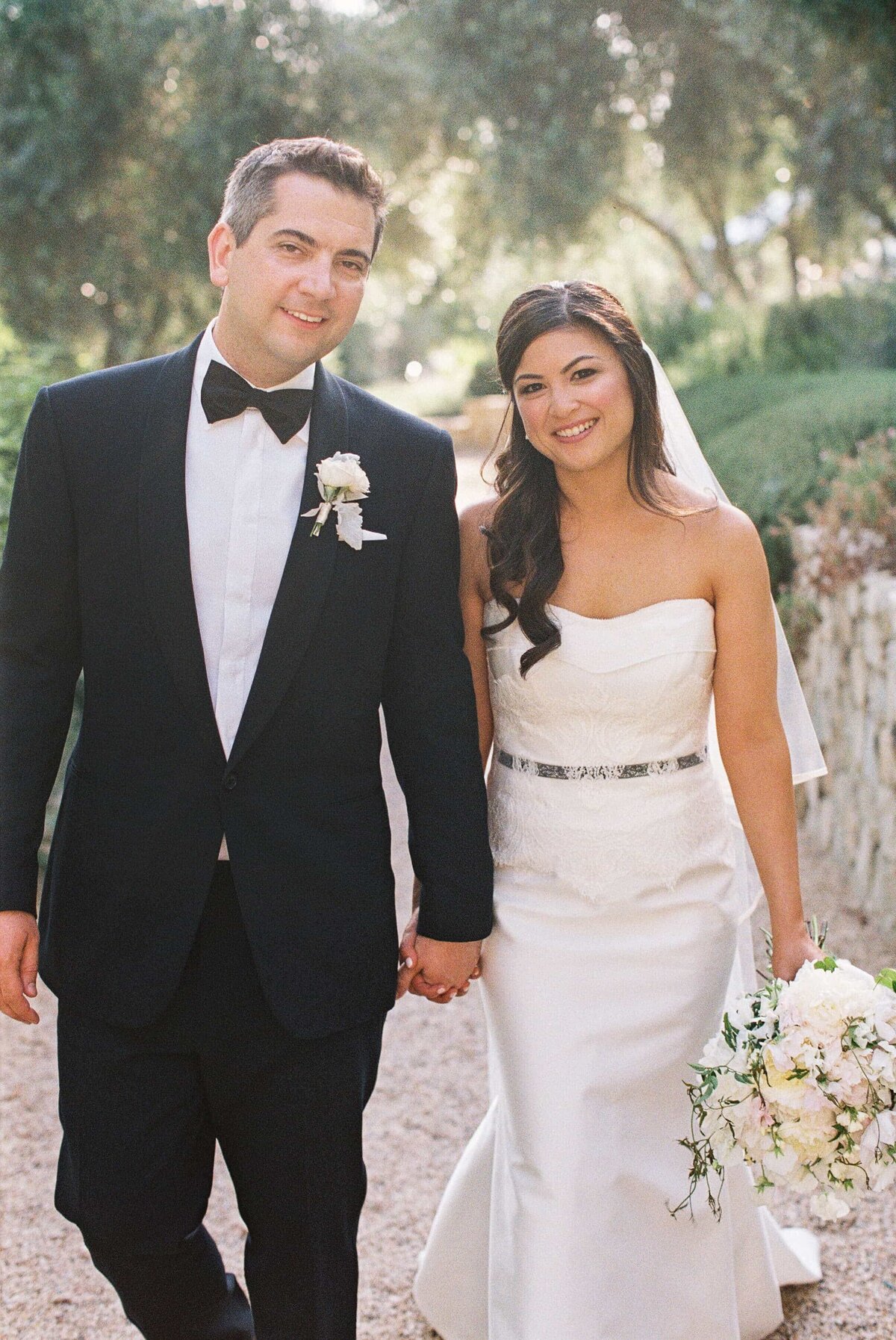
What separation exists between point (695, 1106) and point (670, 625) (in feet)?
3.13

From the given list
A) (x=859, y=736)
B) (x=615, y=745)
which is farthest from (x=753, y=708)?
(x=859, y=736)

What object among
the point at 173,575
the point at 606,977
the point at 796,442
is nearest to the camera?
the point at 173,575

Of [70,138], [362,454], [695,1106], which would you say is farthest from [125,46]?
[695,1106]

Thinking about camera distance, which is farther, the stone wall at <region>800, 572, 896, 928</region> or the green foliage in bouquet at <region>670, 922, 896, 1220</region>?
the stone wall at <region>800, 572, 896, 928</region>

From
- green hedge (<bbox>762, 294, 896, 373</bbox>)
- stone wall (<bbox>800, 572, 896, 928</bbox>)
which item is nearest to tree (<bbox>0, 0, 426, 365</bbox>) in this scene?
green hedge (<bbox>762, 294, 896, 373</bbox>)

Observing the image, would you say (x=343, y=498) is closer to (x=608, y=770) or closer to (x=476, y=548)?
(x=476, y=548)

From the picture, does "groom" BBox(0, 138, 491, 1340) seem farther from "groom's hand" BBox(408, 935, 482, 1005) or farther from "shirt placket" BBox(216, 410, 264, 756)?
"groom's hand" BBox(408, 935, 482, 1005)

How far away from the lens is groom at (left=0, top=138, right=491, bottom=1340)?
221 centimetres

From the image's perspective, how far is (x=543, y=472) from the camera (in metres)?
2.84

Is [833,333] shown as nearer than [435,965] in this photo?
No

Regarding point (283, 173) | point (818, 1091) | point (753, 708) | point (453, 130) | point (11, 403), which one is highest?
point (453, 130)

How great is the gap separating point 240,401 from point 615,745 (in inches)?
40.8

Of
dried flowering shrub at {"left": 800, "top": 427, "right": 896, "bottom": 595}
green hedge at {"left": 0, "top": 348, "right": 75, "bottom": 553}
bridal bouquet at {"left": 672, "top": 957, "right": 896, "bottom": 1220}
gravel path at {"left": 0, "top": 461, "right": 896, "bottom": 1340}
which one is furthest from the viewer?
dried flowering shrub at {"left": 800, "top": 427, "right": 896, "bottom": 595}

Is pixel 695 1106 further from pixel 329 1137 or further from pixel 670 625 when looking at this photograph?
pixel 670 625
